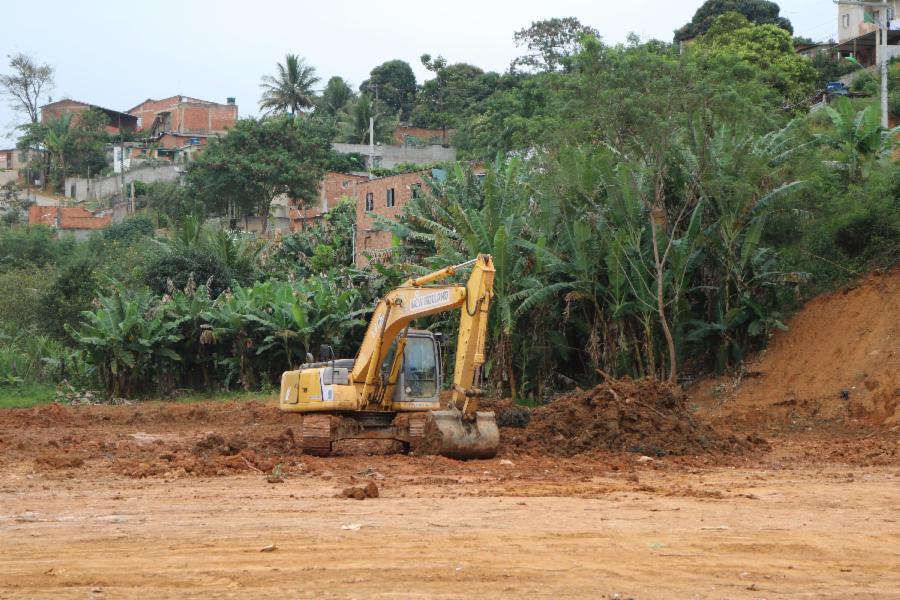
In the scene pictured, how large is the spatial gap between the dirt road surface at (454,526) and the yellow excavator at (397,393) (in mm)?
388

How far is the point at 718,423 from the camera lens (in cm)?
2047

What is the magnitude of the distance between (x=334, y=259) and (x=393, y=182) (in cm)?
354

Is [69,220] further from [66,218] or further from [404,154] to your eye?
[404,154]

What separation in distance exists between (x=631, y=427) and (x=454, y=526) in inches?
272

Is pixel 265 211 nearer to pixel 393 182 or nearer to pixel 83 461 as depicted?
pixel 393 182

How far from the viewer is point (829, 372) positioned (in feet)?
70.0

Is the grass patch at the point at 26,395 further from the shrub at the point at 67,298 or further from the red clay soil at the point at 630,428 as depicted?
the red clay soil at the point at 630,428

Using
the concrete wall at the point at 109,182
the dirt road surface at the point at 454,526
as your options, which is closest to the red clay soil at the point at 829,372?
the dirt road surface at the point at 454,526

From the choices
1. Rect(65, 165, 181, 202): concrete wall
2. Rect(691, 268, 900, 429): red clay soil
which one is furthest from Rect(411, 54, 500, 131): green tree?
Rect(691, 268, 900, 429): red clay soil

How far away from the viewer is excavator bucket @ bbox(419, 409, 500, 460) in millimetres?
15047

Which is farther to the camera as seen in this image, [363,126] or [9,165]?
[9,165]

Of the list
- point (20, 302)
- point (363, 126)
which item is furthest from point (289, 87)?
point (20, 302)

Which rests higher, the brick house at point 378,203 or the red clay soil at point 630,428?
the brick house at point 378,203

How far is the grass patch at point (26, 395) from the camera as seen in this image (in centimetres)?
2889
